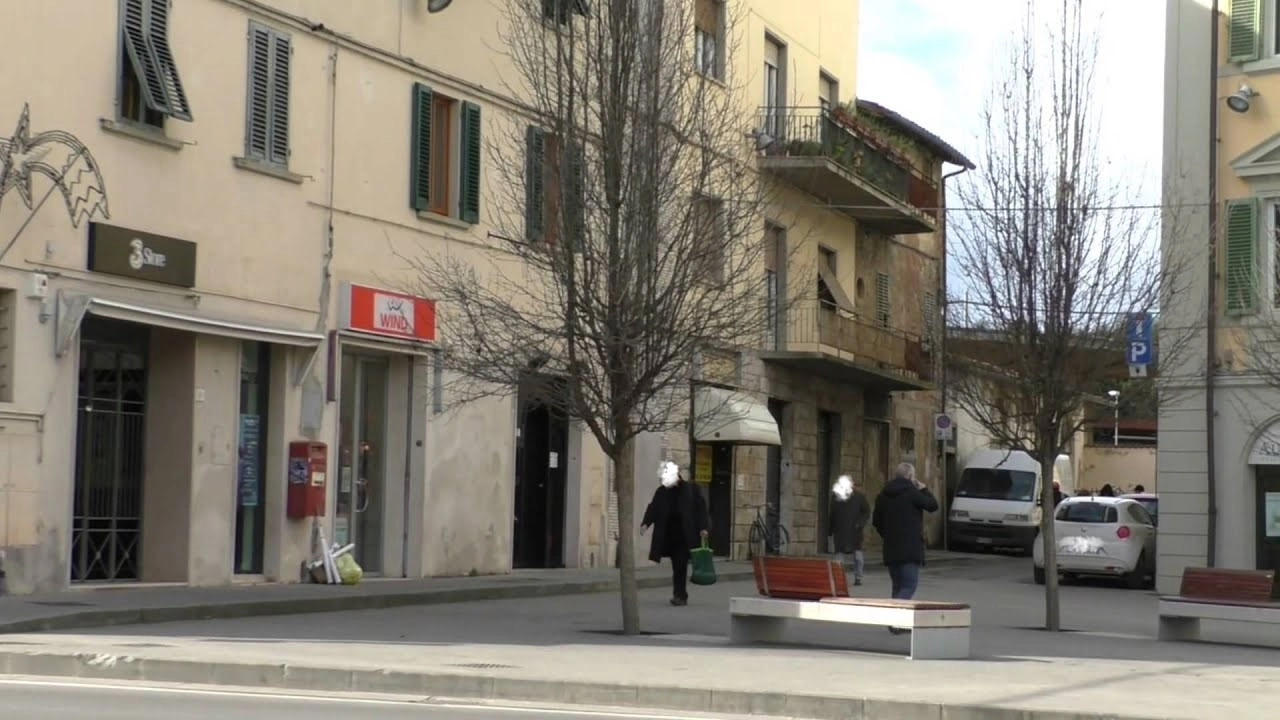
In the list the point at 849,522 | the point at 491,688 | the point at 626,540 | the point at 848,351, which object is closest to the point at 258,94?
the point at 626,540

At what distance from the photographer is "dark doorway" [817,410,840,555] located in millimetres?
40188

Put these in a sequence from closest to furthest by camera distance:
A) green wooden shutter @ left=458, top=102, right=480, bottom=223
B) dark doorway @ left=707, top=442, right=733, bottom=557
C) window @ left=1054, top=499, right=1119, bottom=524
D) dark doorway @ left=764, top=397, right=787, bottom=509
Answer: green wooden shutter @ left=458, top=102, right=480, bottom=223 → window @ left=1054, top=499, right=1119, bottom=524 → dark doorway @ left=707, top=442, right=733, bottom=557 → dark doorway @ left=764, top=397, right=787, bottom=509

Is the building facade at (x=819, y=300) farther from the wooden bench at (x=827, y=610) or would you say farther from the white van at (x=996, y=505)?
the wooden bench at (x=827, y=610)

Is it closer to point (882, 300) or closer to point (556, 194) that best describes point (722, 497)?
point (882, 300)

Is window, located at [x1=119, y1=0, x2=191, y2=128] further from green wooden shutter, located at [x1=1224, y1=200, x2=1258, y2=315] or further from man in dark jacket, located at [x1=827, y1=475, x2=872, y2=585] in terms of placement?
green wooden shutter, located at [x1=1224, y1=200, x2=1258, y2=315]

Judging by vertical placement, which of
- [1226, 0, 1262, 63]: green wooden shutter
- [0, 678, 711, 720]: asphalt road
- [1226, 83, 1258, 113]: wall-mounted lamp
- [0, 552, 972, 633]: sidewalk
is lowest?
[0, 678, 711, 720]: asphalt road

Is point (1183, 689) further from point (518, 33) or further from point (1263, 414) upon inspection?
point (1263, 414)

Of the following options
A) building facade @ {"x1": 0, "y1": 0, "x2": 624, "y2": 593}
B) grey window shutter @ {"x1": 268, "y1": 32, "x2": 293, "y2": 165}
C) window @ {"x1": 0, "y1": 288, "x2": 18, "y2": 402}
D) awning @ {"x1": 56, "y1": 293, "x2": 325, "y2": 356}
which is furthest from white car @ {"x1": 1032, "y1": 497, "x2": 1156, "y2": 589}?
window @ {"x1": 0, "y1": 288, "x2": 18, "y2": 402}

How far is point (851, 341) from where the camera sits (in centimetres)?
3909

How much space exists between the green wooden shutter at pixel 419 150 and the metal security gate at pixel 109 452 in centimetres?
497

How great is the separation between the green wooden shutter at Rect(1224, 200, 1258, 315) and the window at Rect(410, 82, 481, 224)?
36.9 ft

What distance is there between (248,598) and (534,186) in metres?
5.06

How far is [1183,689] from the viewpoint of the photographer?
1412 cm

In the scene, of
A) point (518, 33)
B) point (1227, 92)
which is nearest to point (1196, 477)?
point (1227, 92)
